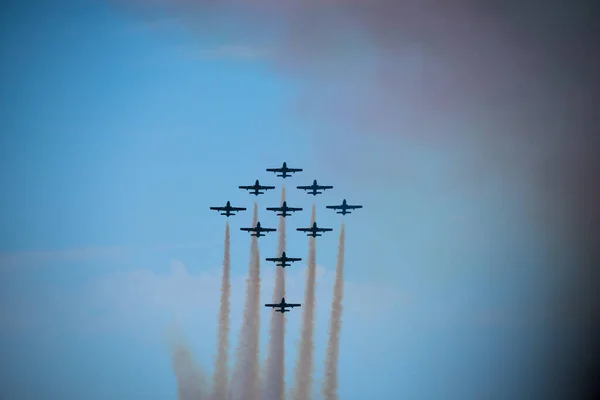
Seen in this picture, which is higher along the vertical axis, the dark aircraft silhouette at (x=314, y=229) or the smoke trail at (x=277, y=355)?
the dark aircraft silhouette at (x=314, y=229)

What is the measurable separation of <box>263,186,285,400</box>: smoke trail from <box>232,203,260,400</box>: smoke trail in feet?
3.54

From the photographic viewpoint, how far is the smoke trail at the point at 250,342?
83.1 metres

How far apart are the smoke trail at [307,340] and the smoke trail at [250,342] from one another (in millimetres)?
3240

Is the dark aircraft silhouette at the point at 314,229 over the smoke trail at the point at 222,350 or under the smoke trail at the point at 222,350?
over

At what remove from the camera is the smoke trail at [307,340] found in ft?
272

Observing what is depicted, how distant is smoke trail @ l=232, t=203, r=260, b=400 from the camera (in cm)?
8312

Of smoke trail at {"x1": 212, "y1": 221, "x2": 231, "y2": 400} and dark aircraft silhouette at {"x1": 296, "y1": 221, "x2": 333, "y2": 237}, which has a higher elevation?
dark aircraft silhouette at {"x1": 296, "y1": 221, "x2": 333, "y2": 237}

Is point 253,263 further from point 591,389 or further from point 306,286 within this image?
point 591,389

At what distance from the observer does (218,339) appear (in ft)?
277

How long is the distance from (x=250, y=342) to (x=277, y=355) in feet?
8.21

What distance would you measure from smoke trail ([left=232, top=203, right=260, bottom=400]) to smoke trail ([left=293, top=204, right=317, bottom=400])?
10.6ft

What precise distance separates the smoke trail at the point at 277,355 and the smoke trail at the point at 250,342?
1.08m

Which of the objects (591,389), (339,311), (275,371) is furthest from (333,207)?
(591,389)

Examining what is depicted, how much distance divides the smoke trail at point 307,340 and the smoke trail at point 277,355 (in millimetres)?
1311
